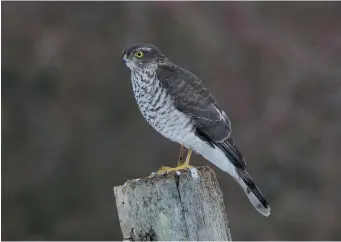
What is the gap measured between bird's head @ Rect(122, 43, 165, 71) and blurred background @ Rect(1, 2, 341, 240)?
19.6 feet

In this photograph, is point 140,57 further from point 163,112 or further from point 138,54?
point 163,112

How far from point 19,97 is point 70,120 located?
30.8 inches

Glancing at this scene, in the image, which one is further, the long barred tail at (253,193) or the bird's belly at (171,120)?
the bird's belly at (171,120)

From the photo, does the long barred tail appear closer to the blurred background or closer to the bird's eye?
the bird's eye

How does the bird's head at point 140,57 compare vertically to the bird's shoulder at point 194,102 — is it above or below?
above

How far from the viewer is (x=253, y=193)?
4719mm

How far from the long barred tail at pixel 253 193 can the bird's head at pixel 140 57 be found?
0.87 meters

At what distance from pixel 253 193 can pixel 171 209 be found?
48.9 inches

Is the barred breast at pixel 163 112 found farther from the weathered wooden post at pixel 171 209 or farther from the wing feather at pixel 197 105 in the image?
the weathered wooden post at pixel 171 209

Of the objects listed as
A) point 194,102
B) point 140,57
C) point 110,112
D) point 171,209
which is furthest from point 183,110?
point 110,112

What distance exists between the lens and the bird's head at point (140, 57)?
201 inches

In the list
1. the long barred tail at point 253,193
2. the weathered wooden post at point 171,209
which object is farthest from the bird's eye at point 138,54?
the weathered wooden post at point 171,209

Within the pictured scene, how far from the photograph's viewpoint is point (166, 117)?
498 centimetres

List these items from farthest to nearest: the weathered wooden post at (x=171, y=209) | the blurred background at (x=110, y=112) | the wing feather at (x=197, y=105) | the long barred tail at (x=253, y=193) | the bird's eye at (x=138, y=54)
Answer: the blurred background at (x=110, y=112) → the bird's eye at (x=138, y=54) → the wing feather at (x=197, y=105) → the long barred tail at (x=253, y=193) → the weathered wooden post at (x=171, y=209)
